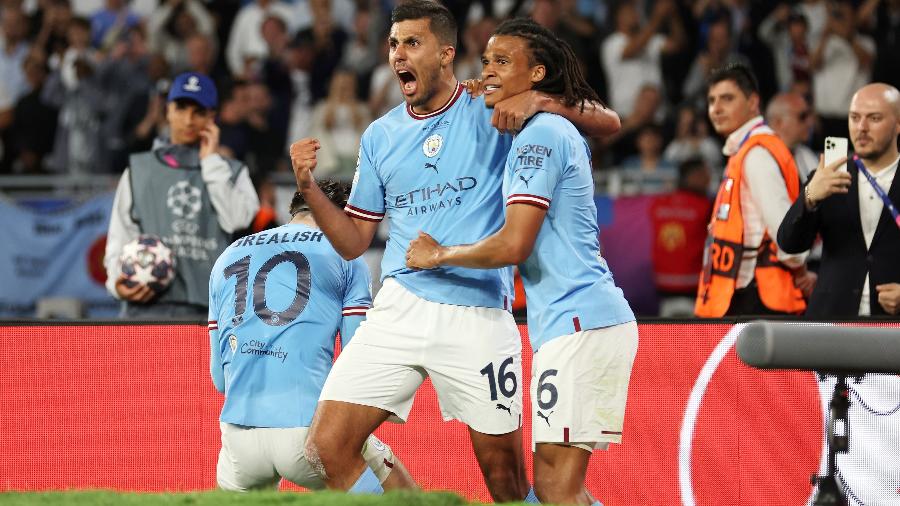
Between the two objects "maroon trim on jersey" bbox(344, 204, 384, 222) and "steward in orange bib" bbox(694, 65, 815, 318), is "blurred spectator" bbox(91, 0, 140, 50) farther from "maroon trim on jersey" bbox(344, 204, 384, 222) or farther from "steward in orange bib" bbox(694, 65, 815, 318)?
"maroon trim on jersey" bbox(344, 204, 384, 222)

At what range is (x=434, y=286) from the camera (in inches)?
220

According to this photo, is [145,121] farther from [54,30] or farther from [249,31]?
[54,30]

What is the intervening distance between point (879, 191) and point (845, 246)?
35 cm

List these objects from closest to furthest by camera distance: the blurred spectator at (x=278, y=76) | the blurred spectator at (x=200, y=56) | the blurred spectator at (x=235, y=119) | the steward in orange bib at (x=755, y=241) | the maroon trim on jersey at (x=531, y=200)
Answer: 1. the maroon trim on jersey at (x=531, y=200)
2. the steward in orange bib at (x=755, y=241)
3. the blurred spectator at (x=235, y=119)
4. the blurred spectator at (x=278, y=76)
5. the blurred spectator at (x=200, y=56)

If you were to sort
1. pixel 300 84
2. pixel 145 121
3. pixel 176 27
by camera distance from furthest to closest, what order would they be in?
pixel 176 27
pixel 300 84
pixel 145 121

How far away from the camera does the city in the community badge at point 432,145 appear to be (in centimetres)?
568

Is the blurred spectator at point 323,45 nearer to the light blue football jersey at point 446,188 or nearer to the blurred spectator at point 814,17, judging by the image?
the blurred spectator at point 814,17

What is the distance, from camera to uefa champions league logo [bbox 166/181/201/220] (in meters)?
8.21

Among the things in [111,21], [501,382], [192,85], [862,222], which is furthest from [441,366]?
[111,21]

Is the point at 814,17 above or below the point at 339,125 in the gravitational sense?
above

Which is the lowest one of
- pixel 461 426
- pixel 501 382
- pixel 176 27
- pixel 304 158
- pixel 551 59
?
pixel 461 426

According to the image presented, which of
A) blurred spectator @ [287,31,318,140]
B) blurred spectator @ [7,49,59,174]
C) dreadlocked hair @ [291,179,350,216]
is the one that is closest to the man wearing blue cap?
dreadlocked hair @ [291,179,350,216]

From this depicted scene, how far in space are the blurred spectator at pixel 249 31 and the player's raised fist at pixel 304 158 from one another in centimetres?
918

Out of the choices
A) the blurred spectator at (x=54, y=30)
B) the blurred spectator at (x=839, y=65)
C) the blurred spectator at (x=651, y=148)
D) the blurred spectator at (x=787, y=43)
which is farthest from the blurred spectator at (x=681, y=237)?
the blurred spectator at (x=54, y=30)
